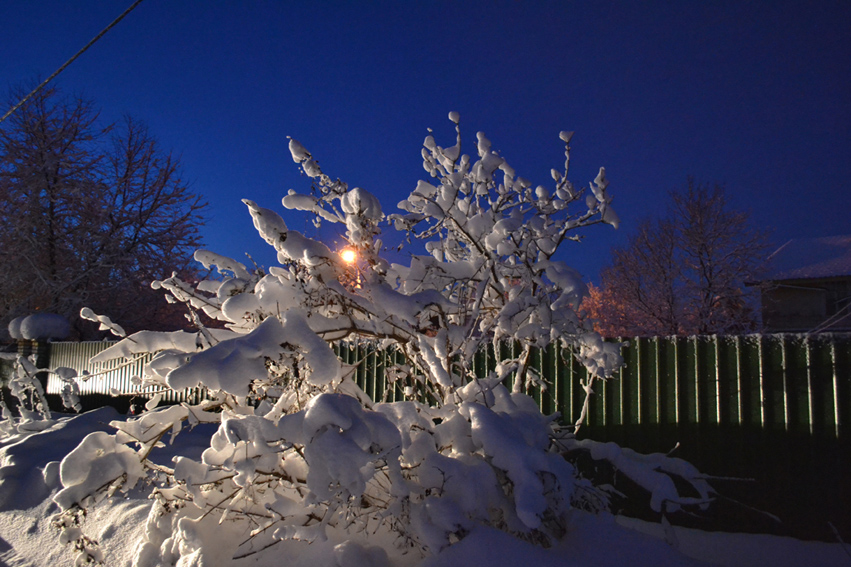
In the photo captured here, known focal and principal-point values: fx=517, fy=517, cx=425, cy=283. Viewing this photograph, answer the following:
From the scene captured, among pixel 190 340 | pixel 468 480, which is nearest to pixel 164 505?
pixel 190 340

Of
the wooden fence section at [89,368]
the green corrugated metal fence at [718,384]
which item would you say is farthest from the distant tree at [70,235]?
the green corrugated metal fence at [718,384]

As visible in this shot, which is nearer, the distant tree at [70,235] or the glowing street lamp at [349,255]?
the glowing street lamp at [349,255]

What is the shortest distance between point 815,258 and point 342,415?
23.8 metres

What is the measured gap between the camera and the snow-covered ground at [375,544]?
7.31 ft

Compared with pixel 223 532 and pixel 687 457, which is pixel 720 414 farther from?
pixel 223 532

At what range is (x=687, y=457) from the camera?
4.08 m

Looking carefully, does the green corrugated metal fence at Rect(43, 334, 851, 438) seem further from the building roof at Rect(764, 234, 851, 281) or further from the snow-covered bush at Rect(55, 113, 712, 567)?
the building roof at Rect(764, 234, 851, 281)

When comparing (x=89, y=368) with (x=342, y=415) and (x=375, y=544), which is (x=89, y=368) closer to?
(x=375, y=544)

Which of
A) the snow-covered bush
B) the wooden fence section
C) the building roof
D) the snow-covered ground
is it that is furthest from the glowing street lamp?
the building roof

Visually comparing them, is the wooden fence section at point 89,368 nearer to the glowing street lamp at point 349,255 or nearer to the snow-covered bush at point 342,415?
the snow-covered bush at point 342,415

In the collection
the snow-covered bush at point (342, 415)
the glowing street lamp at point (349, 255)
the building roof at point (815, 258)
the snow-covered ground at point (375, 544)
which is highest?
the building roof at point (815, 258)

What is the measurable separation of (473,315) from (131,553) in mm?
2390

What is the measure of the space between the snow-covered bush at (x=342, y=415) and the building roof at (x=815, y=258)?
17.9 m

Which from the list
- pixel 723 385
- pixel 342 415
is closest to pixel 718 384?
pixel 723 385
